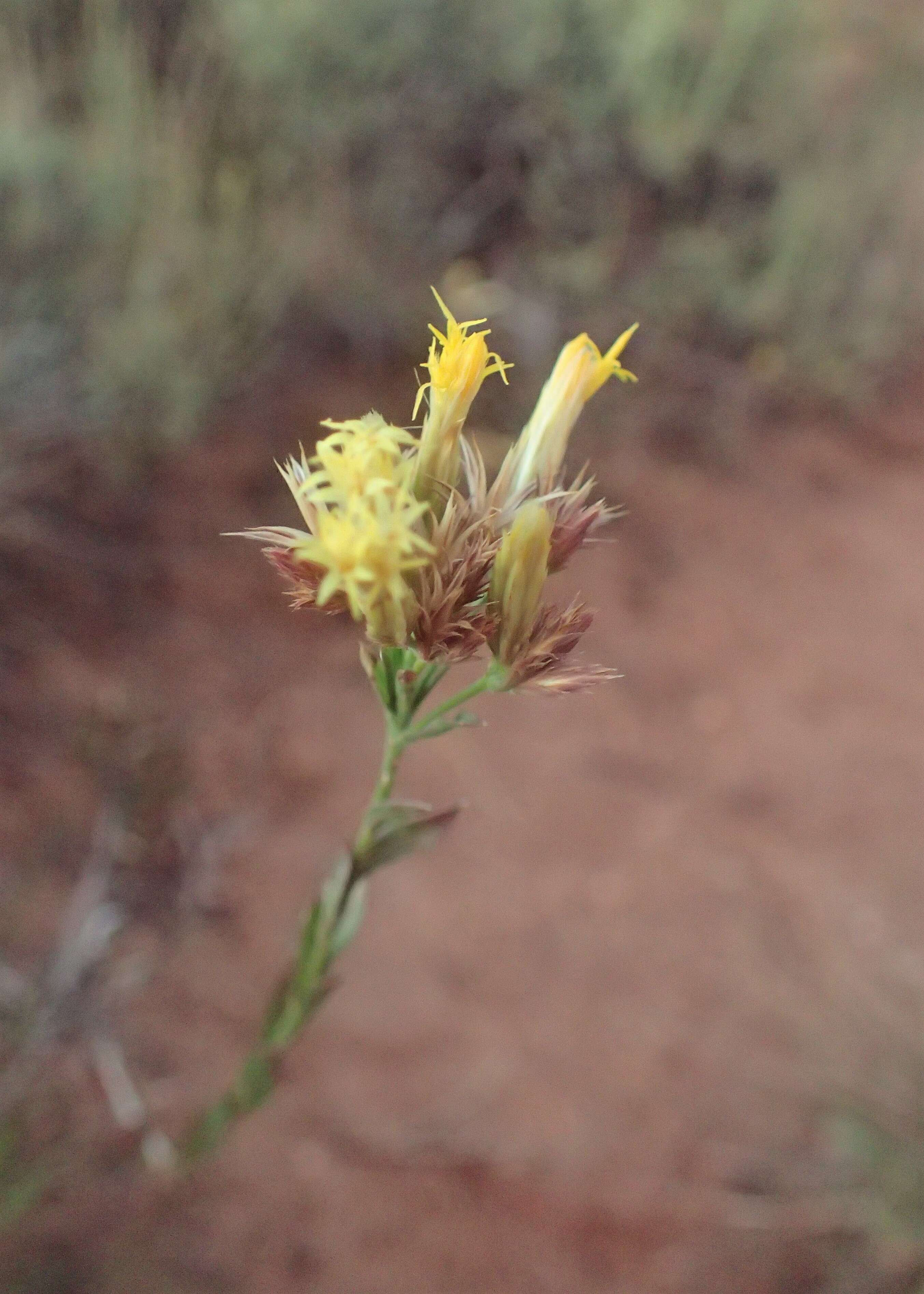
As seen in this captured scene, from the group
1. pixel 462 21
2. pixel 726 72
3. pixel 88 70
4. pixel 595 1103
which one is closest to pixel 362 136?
pixel 462 21

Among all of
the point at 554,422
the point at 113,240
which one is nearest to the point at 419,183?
the point at 113,240

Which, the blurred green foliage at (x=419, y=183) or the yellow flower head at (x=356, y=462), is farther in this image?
the blurred green foliage at (x=419, y=183)

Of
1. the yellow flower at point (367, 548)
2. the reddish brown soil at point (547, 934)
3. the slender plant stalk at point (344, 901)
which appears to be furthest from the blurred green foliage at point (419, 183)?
the yellow flower at point (367, 548)

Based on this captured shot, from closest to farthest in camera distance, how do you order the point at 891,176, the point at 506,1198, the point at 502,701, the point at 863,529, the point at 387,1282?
the point at 387,1282, the point at 506,1198, the point at 502,701, the point at 863,529, the point at 891,176

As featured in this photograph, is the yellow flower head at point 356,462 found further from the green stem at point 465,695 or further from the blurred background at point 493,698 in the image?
the blurred background at point 493,698

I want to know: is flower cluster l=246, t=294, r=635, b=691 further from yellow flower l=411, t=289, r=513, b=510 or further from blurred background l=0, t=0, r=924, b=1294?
blurred background l=0, t=0, r=924, b=1294

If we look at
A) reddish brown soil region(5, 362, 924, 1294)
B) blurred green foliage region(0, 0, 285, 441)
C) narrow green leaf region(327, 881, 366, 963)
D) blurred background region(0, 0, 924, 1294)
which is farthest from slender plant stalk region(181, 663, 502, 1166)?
blurred green foliage region(0, 0, 285, 441)

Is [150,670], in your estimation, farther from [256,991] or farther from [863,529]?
[863,529]
